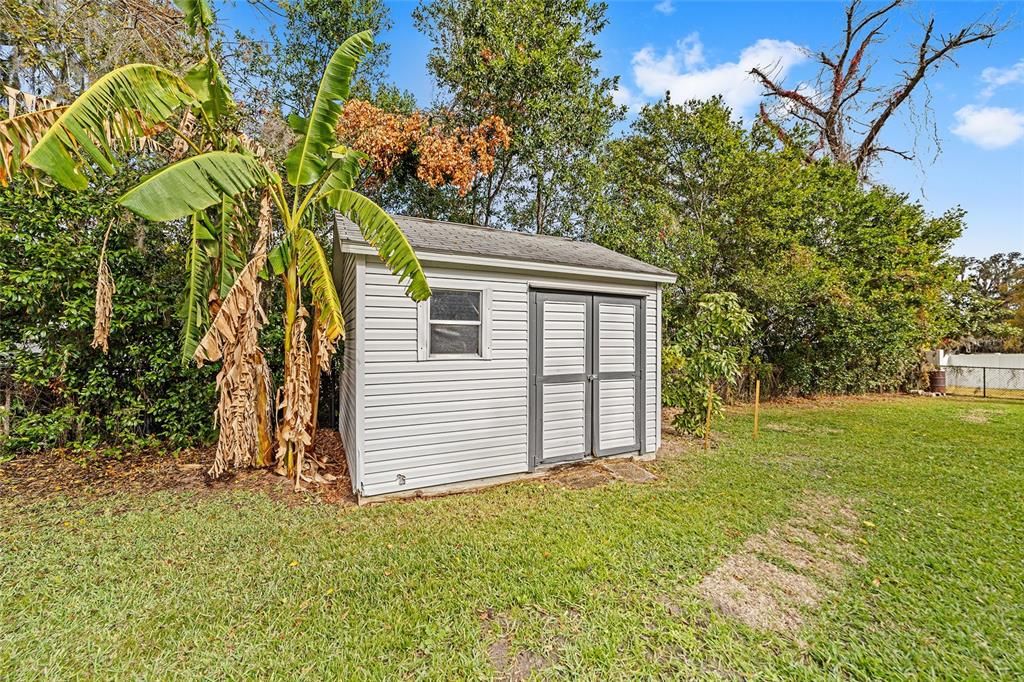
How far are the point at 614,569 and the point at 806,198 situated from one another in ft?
41.5

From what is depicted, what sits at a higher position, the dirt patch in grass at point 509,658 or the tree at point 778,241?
the tree at point 778,241

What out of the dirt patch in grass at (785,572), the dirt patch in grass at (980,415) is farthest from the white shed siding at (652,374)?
the dirt patch in grass at (980,415)

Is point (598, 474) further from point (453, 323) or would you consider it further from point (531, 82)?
point (531, 82)

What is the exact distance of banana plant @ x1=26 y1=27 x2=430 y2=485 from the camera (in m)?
3.38

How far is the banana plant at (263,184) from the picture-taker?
133 inches

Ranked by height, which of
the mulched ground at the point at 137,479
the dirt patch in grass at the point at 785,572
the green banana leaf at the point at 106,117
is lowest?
the dirt patch in grass at the point at 785,572

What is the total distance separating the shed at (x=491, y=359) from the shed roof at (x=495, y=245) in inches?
1.2

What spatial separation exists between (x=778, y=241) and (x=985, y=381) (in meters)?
9.66

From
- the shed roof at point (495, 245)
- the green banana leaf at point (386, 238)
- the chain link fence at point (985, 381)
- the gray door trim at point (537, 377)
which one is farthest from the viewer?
the chain link fence at point (985, 381)

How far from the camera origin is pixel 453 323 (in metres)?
4.97

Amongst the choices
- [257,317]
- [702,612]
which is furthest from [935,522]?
[257,317]

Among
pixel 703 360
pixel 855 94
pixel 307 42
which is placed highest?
pixel 855 94

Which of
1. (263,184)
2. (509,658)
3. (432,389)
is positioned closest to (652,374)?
(432,389)

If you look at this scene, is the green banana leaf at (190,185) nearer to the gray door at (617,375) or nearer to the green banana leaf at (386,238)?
the green banana leaf at (386,238)
